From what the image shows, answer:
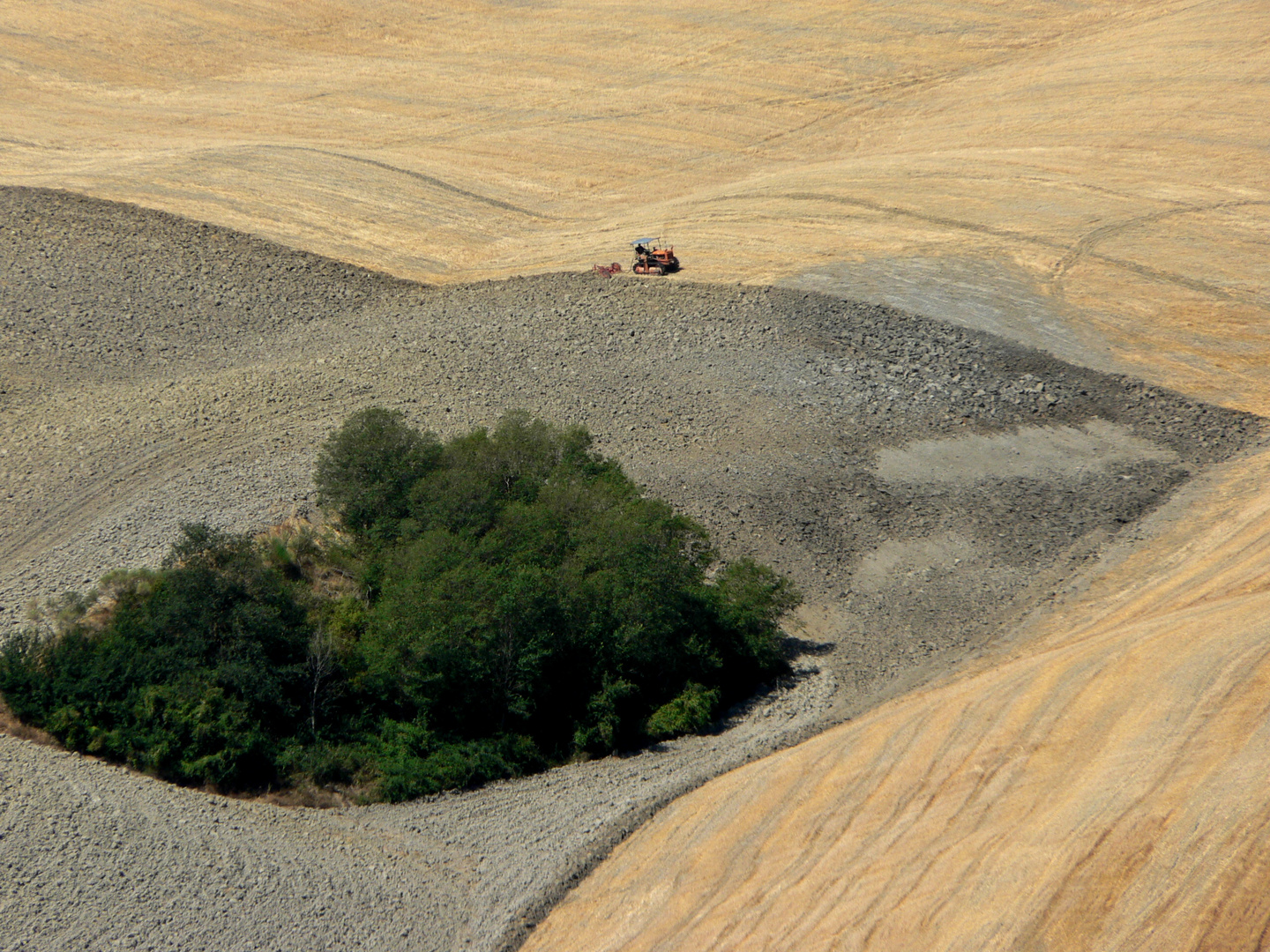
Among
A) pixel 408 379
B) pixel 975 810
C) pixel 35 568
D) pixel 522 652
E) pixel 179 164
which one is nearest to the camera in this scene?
pixel 975 810

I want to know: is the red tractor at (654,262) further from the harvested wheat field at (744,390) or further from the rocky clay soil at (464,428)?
the rocky clay soil at (464,428)

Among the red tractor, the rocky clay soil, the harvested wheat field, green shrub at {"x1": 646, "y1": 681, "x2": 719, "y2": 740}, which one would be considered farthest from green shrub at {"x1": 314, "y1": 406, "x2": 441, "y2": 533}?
the red tractor

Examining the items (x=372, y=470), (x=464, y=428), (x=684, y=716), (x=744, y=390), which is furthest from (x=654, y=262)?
(x=684, y=716)

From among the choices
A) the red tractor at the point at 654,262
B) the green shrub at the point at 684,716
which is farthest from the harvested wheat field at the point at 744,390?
the red tractor at the point at 654,262

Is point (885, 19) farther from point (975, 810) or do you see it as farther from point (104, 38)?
point (975, 810)

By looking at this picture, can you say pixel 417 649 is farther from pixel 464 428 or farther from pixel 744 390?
pixel 744 390

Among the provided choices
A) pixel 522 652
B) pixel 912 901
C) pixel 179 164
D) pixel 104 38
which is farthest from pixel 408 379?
pixel 104 38

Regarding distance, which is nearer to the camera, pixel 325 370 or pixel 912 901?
pixel 912 901
